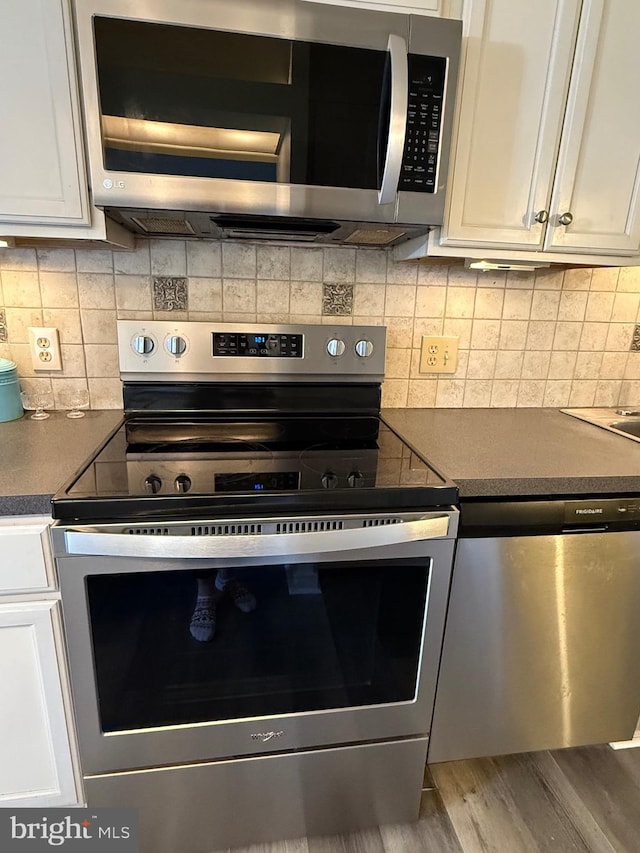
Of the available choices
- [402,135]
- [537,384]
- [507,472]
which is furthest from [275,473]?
[537,384]

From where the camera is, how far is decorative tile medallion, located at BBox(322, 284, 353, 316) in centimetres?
151

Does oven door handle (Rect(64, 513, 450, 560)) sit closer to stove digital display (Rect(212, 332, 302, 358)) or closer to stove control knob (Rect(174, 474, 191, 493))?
stove control knob (Rect(174, 474, 191, 493))

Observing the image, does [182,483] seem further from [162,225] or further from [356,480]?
[162,225]

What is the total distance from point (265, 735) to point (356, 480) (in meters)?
0.62

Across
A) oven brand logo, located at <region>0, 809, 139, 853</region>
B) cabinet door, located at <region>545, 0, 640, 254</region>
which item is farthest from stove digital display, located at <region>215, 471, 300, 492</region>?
cabinet door, located at <region>545, 0, 640, 254</region>

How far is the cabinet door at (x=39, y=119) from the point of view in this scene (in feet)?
3.19

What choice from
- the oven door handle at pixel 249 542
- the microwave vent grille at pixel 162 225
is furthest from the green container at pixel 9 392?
the oven door handle at pixel 249 542

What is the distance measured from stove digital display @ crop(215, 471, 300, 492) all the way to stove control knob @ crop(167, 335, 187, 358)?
1.53 feet

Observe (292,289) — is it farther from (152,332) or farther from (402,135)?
(402,135)

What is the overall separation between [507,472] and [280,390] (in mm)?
662

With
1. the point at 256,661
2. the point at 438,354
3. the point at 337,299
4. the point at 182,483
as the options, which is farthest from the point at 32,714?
the point at 438,354

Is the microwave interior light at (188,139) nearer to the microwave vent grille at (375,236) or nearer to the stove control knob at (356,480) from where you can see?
the microwave vent grille at (375,236)

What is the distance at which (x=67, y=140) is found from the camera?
3.39 ft

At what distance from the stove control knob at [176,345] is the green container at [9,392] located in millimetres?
431
